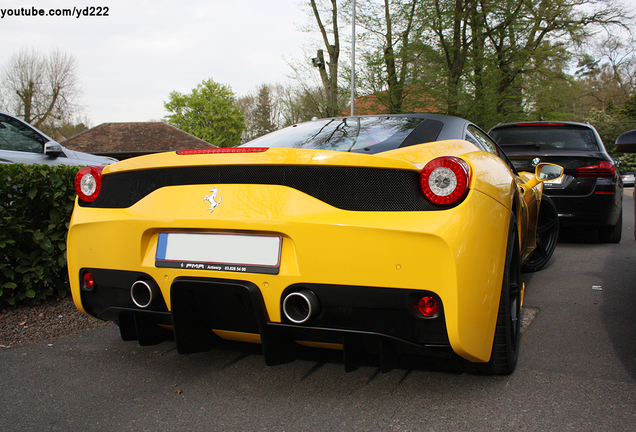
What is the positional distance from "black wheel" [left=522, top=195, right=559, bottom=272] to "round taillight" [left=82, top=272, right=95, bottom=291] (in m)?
3.84

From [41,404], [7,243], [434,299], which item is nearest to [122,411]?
[41,404]

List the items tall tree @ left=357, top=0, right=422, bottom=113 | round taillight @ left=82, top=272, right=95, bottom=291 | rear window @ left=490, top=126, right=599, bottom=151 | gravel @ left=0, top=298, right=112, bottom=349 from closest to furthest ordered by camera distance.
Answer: round taillight @ left=82, top=272, right=95, bottom=291
gravel @ left=0, top=298, right=112, bottom=349
rear window @ left=490, top=126, right=599, bottom=151
tall tree @ left=357, top=0, right=422, bottom=113

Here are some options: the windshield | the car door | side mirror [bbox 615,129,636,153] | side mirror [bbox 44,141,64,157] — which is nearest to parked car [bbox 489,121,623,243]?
side mirror [bbox 615,129,636,153]

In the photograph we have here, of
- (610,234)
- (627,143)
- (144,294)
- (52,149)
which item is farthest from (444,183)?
(610,234)

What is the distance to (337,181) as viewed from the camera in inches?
76.8

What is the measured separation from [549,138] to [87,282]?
5.81 metres

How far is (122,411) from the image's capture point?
2.15 metres

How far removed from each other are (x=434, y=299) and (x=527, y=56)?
20.2 meters

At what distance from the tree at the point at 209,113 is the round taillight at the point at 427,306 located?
65531mm

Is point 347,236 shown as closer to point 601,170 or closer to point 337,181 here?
point 337,181

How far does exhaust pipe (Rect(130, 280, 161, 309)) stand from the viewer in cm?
213

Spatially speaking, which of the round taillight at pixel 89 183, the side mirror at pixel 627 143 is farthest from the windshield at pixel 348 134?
the side mirror at pixel 627 143

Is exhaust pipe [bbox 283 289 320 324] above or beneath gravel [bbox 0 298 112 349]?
above

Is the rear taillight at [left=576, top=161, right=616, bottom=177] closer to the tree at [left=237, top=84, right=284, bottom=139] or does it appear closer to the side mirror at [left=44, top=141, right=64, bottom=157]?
the side mirror at [left=44, top=141, right=64, bottom=157]
